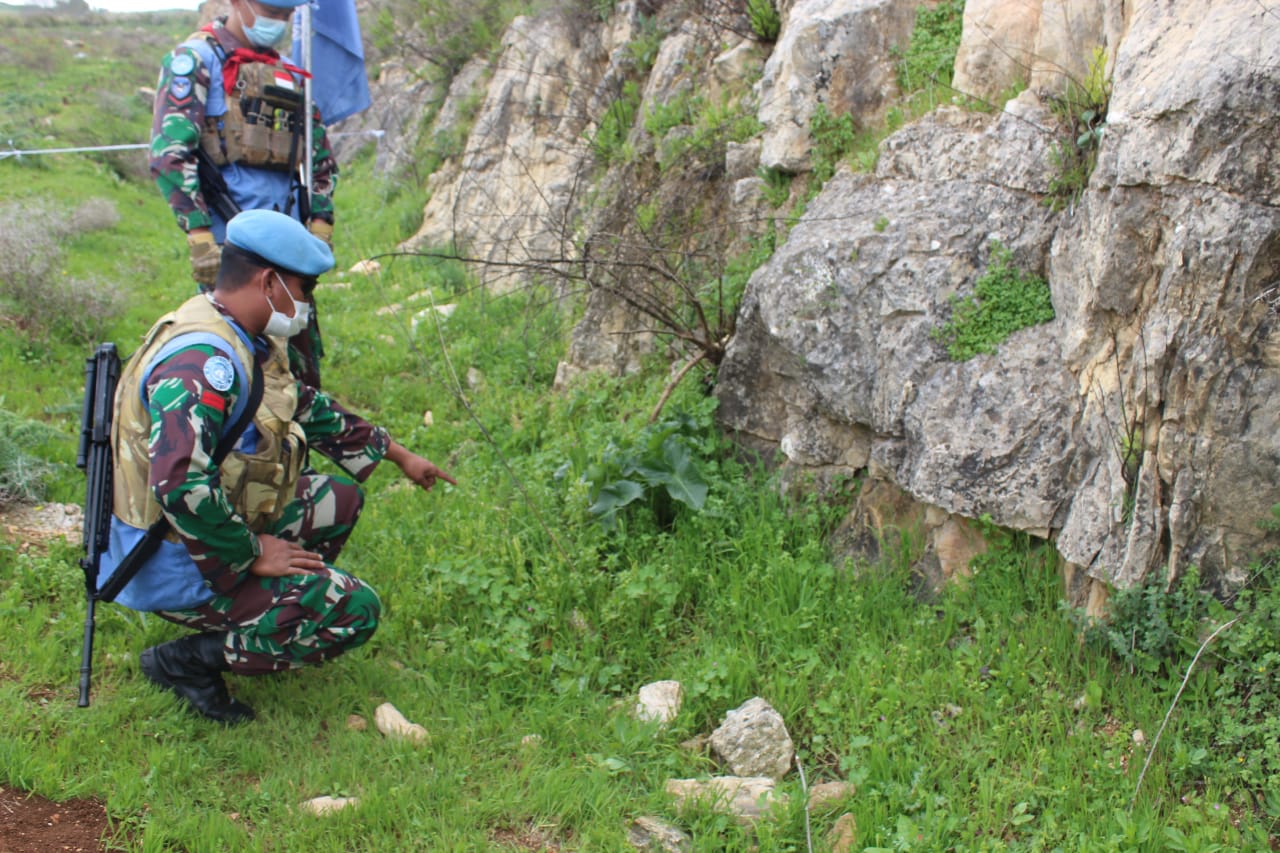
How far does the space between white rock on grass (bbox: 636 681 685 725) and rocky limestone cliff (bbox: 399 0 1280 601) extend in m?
1.03

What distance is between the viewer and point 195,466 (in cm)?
279

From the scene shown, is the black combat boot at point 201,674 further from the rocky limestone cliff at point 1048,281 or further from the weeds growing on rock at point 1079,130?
the weeds growing on rock at point 1079,130

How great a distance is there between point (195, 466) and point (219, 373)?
290 mm

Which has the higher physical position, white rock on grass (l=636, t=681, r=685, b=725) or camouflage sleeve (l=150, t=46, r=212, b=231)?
camouflage sleeve (l=150, t=46, r=212, b=231)

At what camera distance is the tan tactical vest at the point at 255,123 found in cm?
435

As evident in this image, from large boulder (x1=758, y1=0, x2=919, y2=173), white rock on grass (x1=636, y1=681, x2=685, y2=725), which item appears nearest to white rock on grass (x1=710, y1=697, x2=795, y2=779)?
white rock on grass (x1=636, y1=681, x2=685, y2=725)

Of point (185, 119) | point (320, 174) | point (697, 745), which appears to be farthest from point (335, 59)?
point (697, 745)

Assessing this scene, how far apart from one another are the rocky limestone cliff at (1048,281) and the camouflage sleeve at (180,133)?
4.98 feet

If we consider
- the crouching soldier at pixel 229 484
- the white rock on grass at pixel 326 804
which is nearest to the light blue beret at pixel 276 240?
the crouching soldier at pixel 229 484

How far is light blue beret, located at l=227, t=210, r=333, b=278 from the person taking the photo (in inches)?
120

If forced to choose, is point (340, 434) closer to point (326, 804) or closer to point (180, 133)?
point (326, 804)

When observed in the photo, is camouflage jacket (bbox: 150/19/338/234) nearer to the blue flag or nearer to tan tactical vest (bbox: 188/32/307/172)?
tan tactical vest (bbox: 188/32/307/172)

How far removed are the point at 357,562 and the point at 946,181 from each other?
3008 millimetres

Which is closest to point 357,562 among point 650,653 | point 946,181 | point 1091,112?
point 650,653
